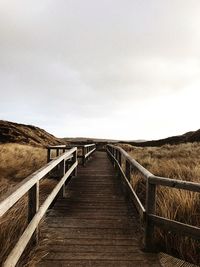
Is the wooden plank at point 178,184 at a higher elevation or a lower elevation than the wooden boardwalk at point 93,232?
higher

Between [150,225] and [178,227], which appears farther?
[150,225]

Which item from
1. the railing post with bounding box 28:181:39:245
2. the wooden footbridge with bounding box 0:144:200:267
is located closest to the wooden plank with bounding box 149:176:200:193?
the wooden footbridge with bounding box 0:144:200:267

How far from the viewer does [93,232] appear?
5461 millimetres

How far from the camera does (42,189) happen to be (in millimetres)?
8664

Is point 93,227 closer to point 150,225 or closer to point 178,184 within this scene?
point 150,225

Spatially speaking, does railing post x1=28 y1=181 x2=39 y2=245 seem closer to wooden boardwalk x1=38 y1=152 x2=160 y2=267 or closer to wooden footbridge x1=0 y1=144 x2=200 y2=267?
wooden footbridge x1=0 y1=144 x2=200 y2=267

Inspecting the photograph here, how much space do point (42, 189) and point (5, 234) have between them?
4.38 m

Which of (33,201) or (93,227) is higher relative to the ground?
(33,201)

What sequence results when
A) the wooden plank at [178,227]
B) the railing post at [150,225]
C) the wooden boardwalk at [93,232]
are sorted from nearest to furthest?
the wooden plank at [178,227]
the wooden boardwalk at [93,232]
the railing post at [150,225]

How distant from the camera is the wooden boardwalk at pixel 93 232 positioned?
4.29 metres

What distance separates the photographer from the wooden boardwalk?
169 inches

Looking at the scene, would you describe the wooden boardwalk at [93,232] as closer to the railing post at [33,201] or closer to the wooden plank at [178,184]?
the railing post at [33,201]

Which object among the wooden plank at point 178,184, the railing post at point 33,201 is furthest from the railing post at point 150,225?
the railing post at point 33,201

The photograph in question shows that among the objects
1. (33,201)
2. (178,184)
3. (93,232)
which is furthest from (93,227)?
(178,184)
